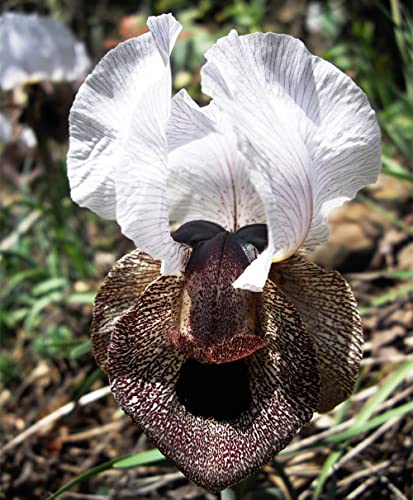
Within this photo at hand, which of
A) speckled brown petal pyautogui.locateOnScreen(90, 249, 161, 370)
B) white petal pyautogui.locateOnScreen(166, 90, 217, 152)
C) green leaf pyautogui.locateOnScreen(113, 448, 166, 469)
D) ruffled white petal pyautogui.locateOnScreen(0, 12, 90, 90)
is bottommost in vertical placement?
green leaf pyautogui.locateOnScreen(113, 448, 166, 469)

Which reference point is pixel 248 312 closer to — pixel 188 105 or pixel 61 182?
pixel 188 105

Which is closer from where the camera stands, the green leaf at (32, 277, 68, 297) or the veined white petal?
the veined white petal

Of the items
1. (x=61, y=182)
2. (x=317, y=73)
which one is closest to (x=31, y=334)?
(x=61, y=182)

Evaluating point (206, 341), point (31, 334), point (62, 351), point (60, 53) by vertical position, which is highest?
A: point (206, 341)

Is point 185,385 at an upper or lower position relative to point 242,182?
lower

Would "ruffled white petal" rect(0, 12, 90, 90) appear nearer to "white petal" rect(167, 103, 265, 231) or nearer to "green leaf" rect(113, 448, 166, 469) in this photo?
"white petal" rect(167, 103, 265, 231)

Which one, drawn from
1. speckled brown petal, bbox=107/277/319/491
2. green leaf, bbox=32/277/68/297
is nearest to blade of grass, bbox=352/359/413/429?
speckled brown petal, bbox=107/277/319/491

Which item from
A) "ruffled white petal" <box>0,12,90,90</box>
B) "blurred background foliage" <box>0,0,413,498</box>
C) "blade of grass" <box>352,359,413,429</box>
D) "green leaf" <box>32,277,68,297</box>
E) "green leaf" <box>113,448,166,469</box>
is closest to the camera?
"green leaf" <box>113,448,166,469</box>

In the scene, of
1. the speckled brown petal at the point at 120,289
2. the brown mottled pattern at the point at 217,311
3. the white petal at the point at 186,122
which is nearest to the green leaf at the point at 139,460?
the speckled brown petal at the point at 120,289

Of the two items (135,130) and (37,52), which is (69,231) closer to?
(37,52)
